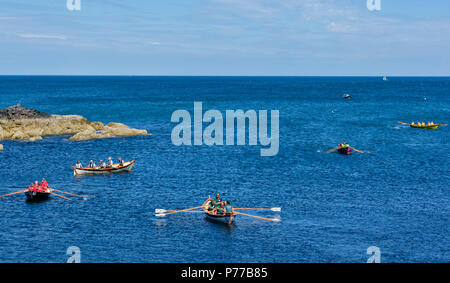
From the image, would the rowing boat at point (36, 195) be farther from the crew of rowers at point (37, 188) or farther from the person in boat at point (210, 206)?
the person in boat at point (210, 206)

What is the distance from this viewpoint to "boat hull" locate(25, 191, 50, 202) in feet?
208

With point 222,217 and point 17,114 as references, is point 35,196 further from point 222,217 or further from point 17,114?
point 17,114

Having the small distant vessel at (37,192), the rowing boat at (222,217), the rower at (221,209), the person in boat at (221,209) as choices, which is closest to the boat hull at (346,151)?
the rowing boat at (222,217)

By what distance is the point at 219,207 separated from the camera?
56.8 m

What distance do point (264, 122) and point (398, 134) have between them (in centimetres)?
4198

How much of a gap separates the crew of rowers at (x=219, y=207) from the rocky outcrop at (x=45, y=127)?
5947cm

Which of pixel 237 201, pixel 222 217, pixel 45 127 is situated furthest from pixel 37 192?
pixel 45 127

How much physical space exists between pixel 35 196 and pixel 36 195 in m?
0.17

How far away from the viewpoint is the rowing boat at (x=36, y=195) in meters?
63.2

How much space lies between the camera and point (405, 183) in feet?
240

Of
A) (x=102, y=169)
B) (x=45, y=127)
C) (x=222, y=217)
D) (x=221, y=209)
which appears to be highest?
(x=45, y=127)

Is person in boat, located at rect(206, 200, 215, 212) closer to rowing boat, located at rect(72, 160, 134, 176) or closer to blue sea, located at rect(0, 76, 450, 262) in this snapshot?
blue sea, located at rect(0, 76, 450, 262)
